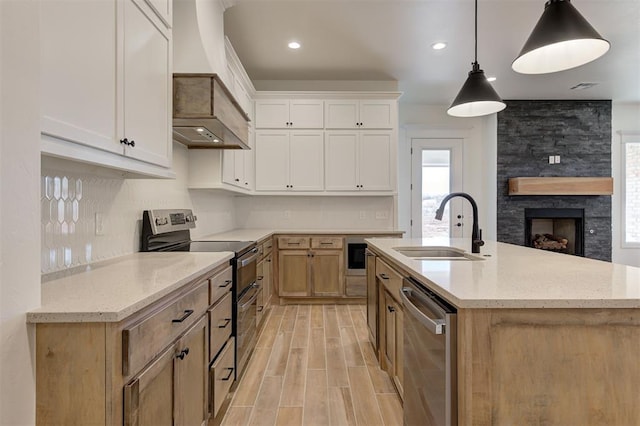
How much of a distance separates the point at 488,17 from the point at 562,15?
6.36 ft

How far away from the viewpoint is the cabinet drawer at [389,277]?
188 centimetres

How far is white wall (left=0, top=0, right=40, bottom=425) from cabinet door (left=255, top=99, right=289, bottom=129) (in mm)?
3734

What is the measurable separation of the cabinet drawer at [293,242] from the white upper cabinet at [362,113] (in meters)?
1.59

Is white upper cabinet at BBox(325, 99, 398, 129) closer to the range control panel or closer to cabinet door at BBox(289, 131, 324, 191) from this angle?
cabinet door at BBox(289, 131, 324, 191)

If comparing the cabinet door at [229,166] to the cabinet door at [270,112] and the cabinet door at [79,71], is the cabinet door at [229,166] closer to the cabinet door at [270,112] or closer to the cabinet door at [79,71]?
the cabinet door at [270,112]

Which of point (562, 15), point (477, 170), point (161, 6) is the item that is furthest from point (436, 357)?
point (477, 170)

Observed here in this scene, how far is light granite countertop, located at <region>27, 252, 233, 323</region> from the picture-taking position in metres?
0.92

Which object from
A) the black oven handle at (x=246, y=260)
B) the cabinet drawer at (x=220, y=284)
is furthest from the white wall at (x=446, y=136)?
the cabinet drawer at (x=220, y=284)

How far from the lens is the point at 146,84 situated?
169 cm

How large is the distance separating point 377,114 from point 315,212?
1610 mm

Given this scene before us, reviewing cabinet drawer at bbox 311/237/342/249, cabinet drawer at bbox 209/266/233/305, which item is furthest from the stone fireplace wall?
cabinet drawer at bbox 209/266/233/305

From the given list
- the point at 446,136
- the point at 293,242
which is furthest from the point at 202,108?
the point at 446,136

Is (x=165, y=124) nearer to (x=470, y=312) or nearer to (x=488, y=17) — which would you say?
(x=470, y=312)

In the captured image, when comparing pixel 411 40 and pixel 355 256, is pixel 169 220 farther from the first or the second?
pixel 411 40
